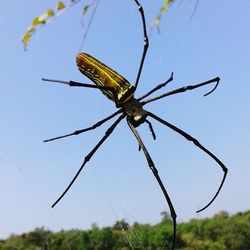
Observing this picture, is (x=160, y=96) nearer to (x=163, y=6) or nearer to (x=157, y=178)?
(x=157, y=178)

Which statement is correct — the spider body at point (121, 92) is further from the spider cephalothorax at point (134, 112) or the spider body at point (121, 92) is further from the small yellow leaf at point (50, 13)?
the small yellow leaf at point (50, 13)

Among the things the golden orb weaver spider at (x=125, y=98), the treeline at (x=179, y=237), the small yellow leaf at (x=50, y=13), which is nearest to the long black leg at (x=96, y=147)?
the golden orb weaver spider at (x=125, y=98)

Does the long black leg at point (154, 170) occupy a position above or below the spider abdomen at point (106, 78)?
below

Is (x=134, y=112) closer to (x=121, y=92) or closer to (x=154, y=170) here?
(x=121, y=92)

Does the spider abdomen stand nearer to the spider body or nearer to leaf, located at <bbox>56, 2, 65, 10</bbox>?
the spider body

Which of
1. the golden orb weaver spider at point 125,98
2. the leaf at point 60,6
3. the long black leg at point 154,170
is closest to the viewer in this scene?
the leaf at point 60,6

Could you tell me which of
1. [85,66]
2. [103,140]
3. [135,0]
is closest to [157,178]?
[103,140]

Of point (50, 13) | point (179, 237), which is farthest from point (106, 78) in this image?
point (179, 237)

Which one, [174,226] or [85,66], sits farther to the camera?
[85,66]
